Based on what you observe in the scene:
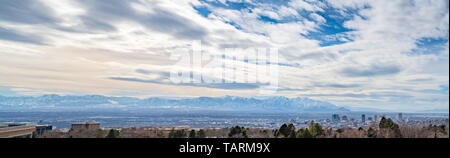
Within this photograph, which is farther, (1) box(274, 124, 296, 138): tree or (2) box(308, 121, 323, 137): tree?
(2) box(308, 121, 323, 137): tree

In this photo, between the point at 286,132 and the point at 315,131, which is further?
the point at 315,131

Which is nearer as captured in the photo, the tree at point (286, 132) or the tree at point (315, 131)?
the tree at point (286, 132)
